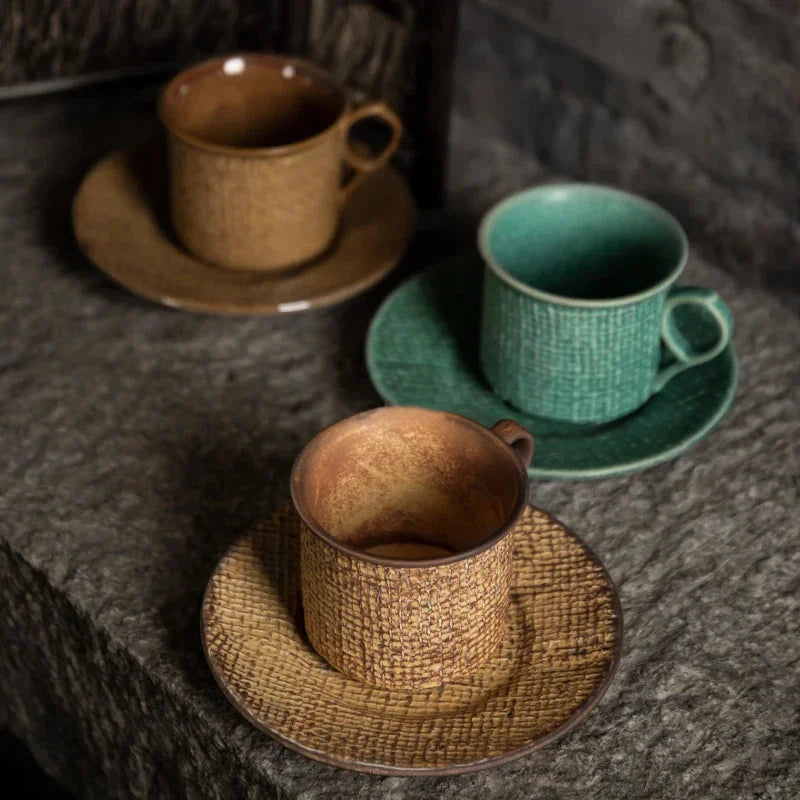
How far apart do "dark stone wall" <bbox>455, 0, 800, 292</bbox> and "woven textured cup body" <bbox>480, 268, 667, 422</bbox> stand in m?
0.25

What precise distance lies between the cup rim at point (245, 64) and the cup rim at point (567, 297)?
0.16 meters

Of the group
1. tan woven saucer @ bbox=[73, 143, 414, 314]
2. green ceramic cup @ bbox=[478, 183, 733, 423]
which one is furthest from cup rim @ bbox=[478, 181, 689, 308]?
tan woven saucer @ bbox=[73, 143, 414, 314]

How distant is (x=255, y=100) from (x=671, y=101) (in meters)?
0.38

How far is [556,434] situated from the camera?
104 cm

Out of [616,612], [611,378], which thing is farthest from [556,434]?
[616,612]

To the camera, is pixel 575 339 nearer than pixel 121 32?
Yes

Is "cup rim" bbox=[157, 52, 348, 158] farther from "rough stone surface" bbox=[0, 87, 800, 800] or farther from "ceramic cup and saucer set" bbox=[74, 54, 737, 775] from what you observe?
"rough stone surface" bbox=[0, 87, 800, 800]

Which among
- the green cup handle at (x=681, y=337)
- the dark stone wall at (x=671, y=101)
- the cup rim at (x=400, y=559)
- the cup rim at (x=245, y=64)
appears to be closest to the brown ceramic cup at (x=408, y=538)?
the cup rim at (x=400, y=559)

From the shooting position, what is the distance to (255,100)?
1.21m

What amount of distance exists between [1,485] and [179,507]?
5.5 inches

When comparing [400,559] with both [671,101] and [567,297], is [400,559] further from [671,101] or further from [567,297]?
[671,101]

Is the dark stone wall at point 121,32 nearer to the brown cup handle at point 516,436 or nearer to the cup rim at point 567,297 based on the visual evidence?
the cup rim at point 567,297

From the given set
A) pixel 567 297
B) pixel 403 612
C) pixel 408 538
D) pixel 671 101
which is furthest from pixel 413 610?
pixel 671 101

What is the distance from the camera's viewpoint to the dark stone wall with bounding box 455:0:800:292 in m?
1.17
